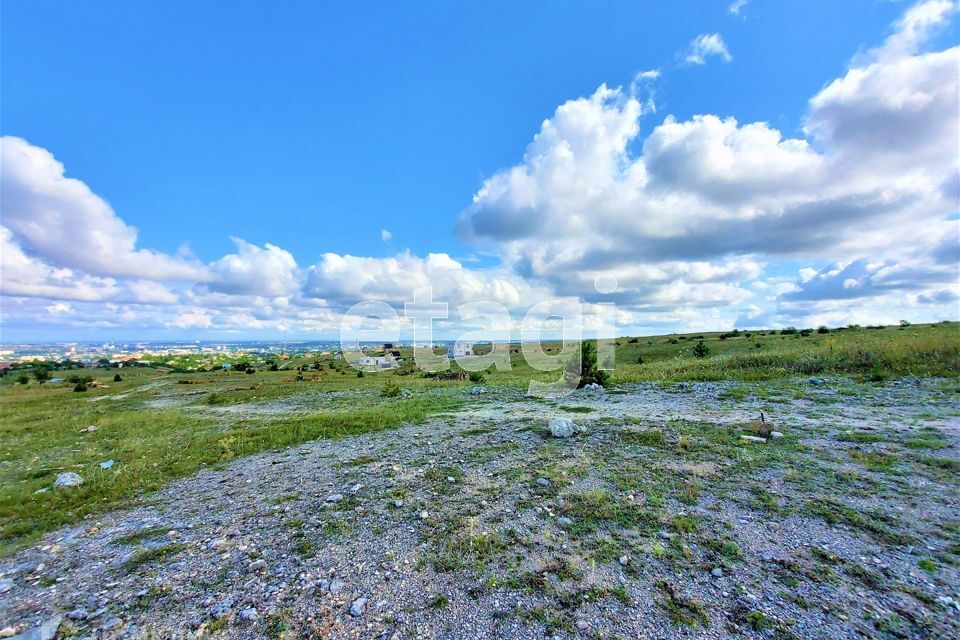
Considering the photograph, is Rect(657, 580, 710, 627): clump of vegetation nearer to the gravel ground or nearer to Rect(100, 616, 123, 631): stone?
the gravel ground

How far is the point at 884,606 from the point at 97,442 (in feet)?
67.1

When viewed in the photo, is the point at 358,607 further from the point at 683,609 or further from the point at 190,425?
the point at 190,425

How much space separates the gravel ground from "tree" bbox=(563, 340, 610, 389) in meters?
13.3

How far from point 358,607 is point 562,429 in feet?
25.7

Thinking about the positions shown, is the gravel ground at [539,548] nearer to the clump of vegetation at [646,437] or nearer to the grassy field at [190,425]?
the clump of vegetation at [646,437]

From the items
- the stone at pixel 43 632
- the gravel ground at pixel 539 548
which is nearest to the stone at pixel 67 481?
the gravel ground at pixel 539 548

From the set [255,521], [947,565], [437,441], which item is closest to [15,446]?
[255,521]

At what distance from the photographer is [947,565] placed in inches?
176

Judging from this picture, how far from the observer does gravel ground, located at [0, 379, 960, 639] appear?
12.9 ft

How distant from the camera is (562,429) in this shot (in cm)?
1103

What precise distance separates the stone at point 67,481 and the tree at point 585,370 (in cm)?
2097

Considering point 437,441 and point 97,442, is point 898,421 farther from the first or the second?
point 97,442

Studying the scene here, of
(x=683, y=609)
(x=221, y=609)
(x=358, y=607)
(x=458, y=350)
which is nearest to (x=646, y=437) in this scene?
(x=683, y=609)

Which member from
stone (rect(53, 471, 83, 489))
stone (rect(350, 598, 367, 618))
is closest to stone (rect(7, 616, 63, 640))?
stone (rect(350, 598, 367, 618))
